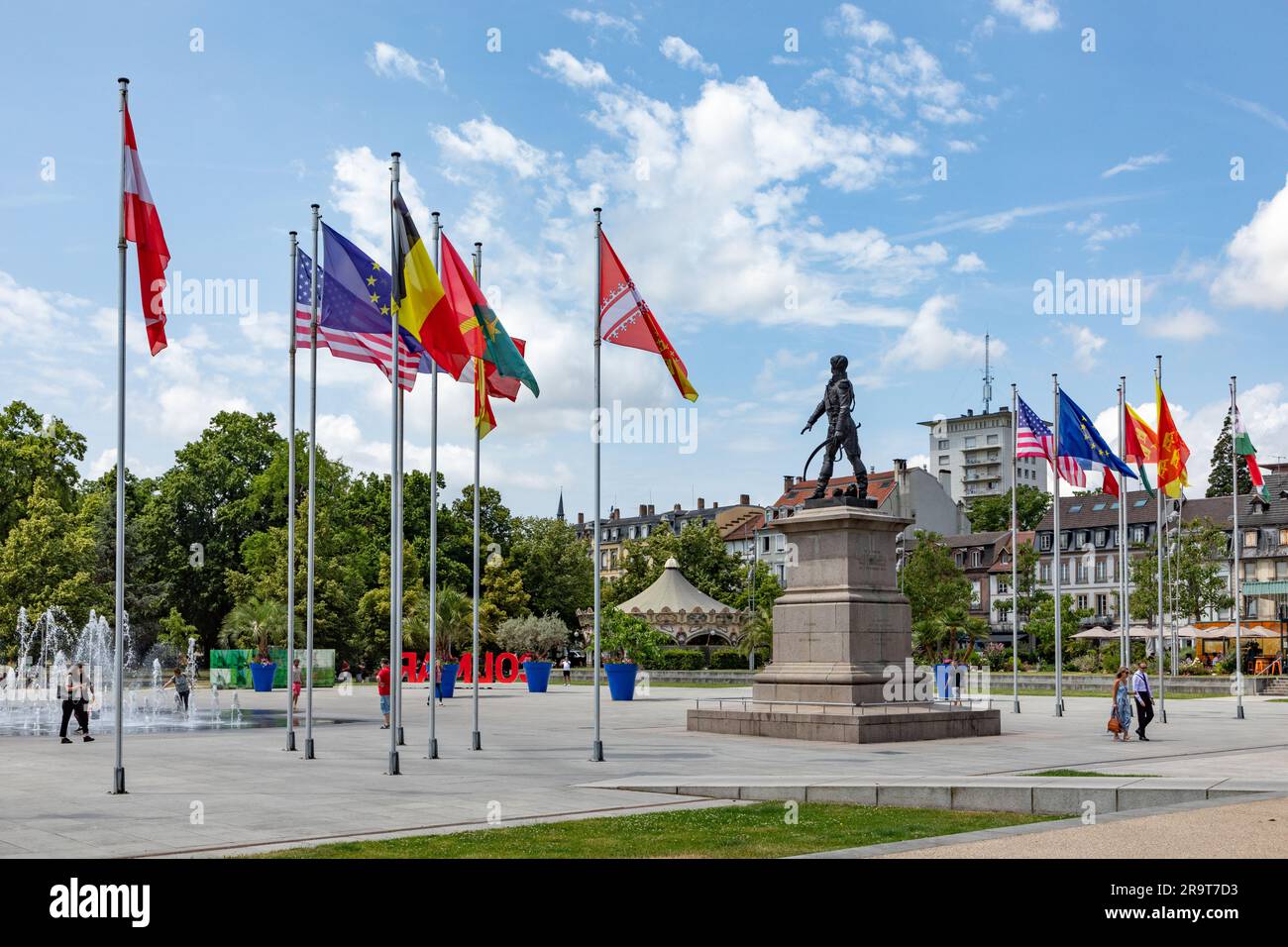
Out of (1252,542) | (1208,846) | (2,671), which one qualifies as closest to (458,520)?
(2,671)

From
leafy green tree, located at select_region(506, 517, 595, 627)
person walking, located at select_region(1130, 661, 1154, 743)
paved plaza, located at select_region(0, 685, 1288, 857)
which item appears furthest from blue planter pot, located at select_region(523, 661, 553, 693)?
leafy green tree, located at select_region(506, 517, 595, 627)

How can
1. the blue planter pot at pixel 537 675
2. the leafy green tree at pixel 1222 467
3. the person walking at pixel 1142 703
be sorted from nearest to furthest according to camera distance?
the person walking at pixel 1142 703, the blue planter pot at pixel 537 675, the leafy green tree at pixel 1222 467

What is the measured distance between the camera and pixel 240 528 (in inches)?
3292

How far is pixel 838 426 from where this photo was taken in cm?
3095

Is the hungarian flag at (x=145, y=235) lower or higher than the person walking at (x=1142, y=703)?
higher

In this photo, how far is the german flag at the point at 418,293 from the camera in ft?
69.3

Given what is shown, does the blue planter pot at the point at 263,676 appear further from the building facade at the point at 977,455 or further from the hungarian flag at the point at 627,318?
the building facade at the point at 977,455

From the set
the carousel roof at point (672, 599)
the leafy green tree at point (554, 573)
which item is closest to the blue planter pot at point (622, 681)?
the carousel roof at point (672, 599)

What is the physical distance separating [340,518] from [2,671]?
3244cm

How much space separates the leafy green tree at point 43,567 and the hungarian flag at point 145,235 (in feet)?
150

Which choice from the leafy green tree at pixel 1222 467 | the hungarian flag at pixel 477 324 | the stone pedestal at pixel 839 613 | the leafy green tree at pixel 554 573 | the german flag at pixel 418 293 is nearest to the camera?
the german flag at pixel 418 293

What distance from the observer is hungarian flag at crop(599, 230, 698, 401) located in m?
24.3

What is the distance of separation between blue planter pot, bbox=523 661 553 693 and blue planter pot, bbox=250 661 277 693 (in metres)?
10.6

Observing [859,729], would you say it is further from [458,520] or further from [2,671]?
[458,520]
